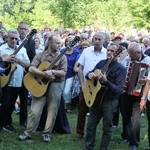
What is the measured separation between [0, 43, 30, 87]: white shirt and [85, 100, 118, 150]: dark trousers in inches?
74.0

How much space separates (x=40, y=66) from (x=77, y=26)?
2241 cm

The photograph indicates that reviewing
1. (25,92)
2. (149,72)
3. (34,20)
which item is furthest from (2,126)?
(34,20)

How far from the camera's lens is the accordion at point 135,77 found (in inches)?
277

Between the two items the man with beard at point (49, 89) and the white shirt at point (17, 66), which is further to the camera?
the white shirt at point (17, 66)

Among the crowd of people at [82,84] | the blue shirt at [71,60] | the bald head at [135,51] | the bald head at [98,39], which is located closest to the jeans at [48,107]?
the crowd of people at [82,84]

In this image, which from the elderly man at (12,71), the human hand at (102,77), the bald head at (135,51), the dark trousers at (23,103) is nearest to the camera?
the human hand at (102,77)

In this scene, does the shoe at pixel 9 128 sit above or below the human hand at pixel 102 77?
below

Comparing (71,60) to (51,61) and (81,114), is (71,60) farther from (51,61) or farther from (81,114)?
(51,61)

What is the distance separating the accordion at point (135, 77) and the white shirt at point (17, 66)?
2.08 m

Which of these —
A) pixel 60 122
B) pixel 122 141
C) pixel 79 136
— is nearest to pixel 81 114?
pixel 79 136

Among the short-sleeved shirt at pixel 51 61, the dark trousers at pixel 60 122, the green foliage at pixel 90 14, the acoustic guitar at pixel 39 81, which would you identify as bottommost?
the dark trousers at pixel 60 122

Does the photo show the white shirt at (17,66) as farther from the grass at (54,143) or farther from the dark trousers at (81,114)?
the dark trousers at (81,114)

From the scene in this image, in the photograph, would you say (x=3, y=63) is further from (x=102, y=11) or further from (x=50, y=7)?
(x=50, y=7)

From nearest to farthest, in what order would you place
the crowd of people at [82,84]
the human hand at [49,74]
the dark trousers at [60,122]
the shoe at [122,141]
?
the crowd of people at [82,84] → the human hand at [49,74] → the shoe at [122,141] → the dark trousers at [60,122]
